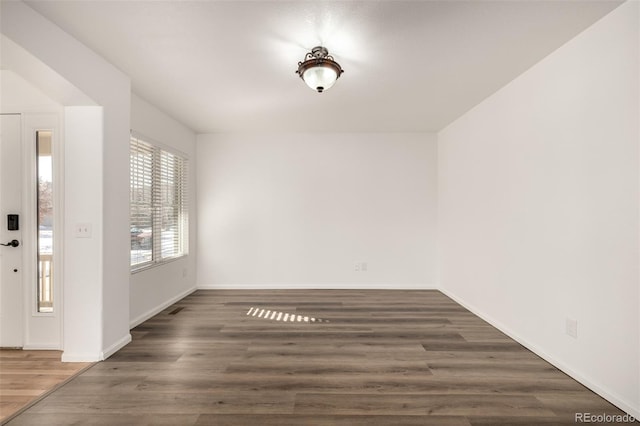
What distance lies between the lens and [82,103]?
2617 mm

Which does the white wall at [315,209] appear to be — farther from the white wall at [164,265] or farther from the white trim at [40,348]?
the white trim at [40,348]

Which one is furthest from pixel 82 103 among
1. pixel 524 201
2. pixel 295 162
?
pixel 524 201

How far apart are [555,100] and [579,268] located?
4.69 ft

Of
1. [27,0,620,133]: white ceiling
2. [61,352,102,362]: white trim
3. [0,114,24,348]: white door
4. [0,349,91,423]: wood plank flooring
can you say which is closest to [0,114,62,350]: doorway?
[0,114,24,348]: white door

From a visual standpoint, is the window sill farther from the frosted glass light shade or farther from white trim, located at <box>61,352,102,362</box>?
the frosted glass light shade

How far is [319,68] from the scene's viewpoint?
8.34 ft

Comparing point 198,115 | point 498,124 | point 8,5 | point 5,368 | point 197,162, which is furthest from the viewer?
point 197,162

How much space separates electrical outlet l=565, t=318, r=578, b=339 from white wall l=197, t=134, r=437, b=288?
279 centimetres

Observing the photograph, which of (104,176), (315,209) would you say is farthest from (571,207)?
(104,176)

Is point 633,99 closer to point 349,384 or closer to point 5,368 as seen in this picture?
point 349,384

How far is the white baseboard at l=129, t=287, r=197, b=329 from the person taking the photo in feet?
11.5

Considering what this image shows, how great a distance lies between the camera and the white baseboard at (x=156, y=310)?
350 centimetres

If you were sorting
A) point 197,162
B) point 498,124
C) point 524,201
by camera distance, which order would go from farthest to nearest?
point 197,162 < point 498,124 < point 524,201

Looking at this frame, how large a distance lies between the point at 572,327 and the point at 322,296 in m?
3.07
